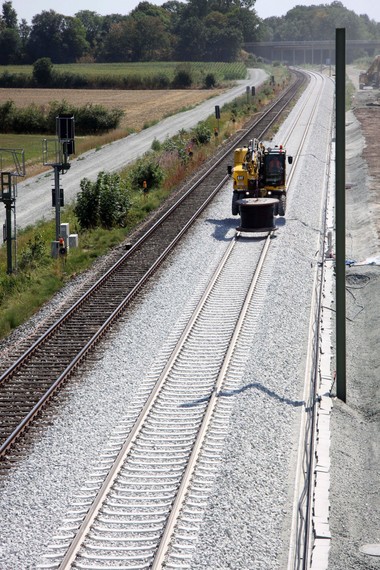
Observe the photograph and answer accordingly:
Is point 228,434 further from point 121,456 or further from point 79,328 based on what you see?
point 79,328

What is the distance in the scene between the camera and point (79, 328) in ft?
63.6

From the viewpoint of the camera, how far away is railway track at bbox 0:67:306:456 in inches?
603

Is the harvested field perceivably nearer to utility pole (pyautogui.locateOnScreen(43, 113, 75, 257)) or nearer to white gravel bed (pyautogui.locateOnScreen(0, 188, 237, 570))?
utility pole (pyautogui.locateOnScreen(43, 113, 75, 257))

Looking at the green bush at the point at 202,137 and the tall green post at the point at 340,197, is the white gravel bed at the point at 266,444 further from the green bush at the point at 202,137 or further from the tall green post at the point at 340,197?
the green bush at the point at 202,137

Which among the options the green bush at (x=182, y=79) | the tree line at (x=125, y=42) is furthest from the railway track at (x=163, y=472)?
the tree line at (x=125, y=42)

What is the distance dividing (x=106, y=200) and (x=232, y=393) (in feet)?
51.8

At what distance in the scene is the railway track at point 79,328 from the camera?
15.3m

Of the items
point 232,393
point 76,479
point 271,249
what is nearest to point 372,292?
point 271,249

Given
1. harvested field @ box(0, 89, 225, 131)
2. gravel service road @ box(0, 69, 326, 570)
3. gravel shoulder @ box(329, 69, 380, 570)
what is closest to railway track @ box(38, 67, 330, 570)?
gravel service road @ box(0, 69, 326, 570)

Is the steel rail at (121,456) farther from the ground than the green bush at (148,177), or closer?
closer

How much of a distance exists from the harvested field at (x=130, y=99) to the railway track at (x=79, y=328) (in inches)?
1648

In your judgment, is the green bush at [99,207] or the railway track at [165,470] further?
the green bush at [99,207]

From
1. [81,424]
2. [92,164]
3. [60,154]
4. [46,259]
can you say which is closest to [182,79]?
[92,164]

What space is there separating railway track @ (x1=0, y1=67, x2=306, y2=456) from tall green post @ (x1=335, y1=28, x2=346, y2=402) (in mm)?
4669
